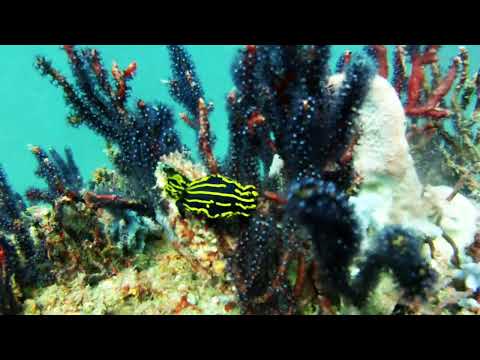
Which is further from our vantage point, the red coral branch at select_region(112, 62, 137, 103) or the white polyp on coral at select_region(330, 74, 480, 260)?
the red coral branch at select_region(112, 62, 137, 103)

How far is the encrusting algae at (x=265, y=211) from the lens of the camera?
252cm

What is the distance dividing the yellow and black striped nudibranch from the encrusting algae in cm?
1

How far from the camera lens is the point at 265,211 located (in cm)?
312

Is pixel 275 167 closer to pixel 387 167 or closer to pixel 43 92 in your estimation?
pixel 387 167

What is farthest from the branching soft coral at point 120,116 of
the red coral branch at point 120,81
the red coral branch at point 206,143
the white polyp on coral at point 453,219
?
the white polyp on coral at point 453,219

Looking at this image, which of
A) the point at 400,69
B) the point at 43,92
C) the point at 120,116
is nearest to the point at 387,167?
the point at 400,69

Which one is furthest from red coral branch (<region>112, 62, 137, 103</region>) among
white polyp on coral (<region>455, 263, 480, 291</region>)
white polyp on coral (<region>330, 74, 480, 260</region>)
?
white polyp on coral (<region>455, 263, 480, 291</region>)

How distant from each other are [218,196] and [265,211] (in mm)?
495

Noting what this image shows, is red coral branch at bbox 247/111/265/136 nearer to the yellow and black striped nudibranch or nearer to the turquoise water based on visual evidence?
the yellow and black striped nudibranch

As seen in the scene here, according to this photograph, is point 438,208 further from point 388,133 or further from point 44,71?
point 44,71

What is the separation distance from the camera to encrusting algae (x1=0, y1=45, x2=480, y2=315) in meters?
2.52

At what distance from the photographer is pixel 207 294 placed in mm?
3357
